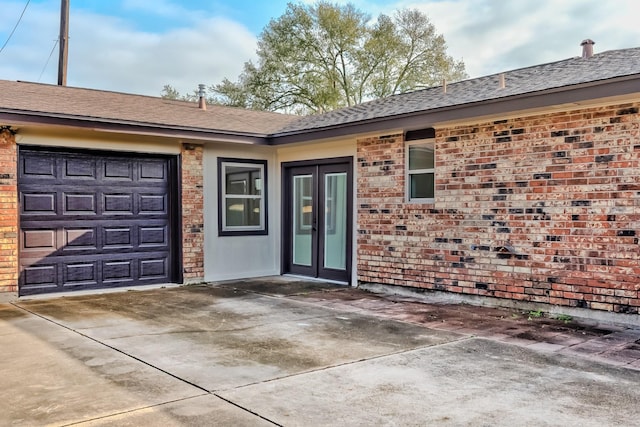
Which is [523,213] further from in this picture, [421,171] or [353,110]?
[353,110]

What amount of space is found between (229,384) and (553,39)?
63.6 ft

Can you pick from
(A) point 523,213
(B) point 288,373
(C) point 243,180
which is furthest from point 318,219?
(B) point 288,373

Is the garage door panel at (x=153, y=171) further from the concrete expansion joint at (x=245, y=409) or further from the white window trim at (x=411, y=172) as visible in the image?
the concrete expansion joint at (x=245, y=409)

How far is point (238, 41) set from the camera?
25656mm

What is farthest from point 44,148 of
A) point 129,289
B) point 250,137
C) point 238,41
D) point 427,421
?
point 238,41

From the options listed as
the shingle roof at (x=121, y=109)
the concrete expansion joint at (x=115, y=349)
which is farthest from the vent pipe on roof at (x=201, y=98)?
the concrete expansion joint at (x=115, y=349)

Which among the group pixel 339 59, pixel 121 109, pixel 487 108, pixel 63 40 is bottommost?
pixel 487 108

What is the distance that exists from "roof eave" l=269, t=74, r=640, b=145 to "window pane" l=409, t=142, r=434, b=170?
44cm

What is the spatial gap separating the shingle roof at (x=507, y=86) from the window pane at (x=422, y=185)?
1.03 m

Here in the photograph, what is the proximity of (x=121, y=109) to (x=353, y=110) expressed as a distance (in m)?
4.17

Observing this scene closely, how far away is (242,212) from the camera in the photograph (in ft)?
32.8

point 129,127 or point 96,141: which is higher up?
point 129,127

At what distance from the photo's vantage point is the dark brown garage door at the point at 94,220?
7773 millimetres

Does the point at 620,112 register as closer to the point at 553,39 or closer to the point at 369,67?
the point at 553,39
